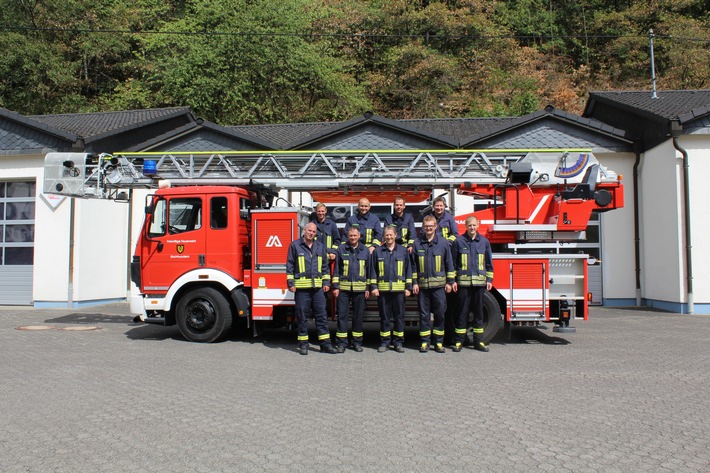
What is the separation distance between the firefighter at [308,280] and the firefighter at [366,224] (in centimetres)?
70

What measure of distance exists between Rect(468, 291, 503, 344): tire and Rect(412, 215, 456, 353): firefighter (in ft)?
2.23

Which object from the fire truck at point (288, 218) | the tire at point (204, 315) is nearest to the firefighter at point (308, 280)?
the fire truck at point (288, 218)

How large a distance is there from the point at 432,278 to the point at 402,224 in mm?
1279

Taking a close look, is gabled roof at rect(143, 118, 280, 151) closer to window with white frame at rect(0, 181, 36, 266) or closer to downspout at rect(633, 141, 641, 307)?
window with white frame at rect(0, 181, 36, 266)

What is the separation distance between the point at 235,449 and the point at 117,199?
733 cm

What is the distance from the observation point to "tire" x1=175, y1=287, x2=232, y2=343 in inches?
380

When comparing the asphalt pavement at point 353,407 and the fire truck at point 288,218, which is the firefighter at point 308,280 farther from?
the fire truck at point 288,218

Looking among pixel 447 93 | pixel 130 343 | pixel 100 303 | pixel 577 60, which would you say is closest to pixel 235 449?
pixel 130 343

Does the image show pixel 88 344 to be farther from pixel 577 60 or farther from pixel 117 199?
pixel 577 60

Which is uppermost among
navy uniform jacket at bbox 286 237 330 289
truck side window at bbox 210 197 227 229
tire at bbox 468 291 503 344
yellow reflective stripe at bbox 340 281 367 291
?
truck side window at bbox 210 197 227 229

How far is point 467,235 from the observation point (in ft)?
29.5

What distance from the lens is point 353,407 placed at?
19.2 ft

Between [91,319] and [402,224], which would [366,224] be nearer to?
[402,224]

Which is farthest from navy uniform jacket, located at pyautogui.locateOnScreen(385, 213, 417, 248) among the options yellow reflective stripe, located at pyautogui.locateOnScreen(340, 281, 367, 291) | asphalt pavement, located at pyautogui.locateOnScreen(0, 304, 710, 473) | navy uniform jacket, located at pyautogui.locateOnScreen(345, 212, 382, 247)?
asphalt pavement, located at pyautogui.locateOnScreen(0, 304, 710, 473)
